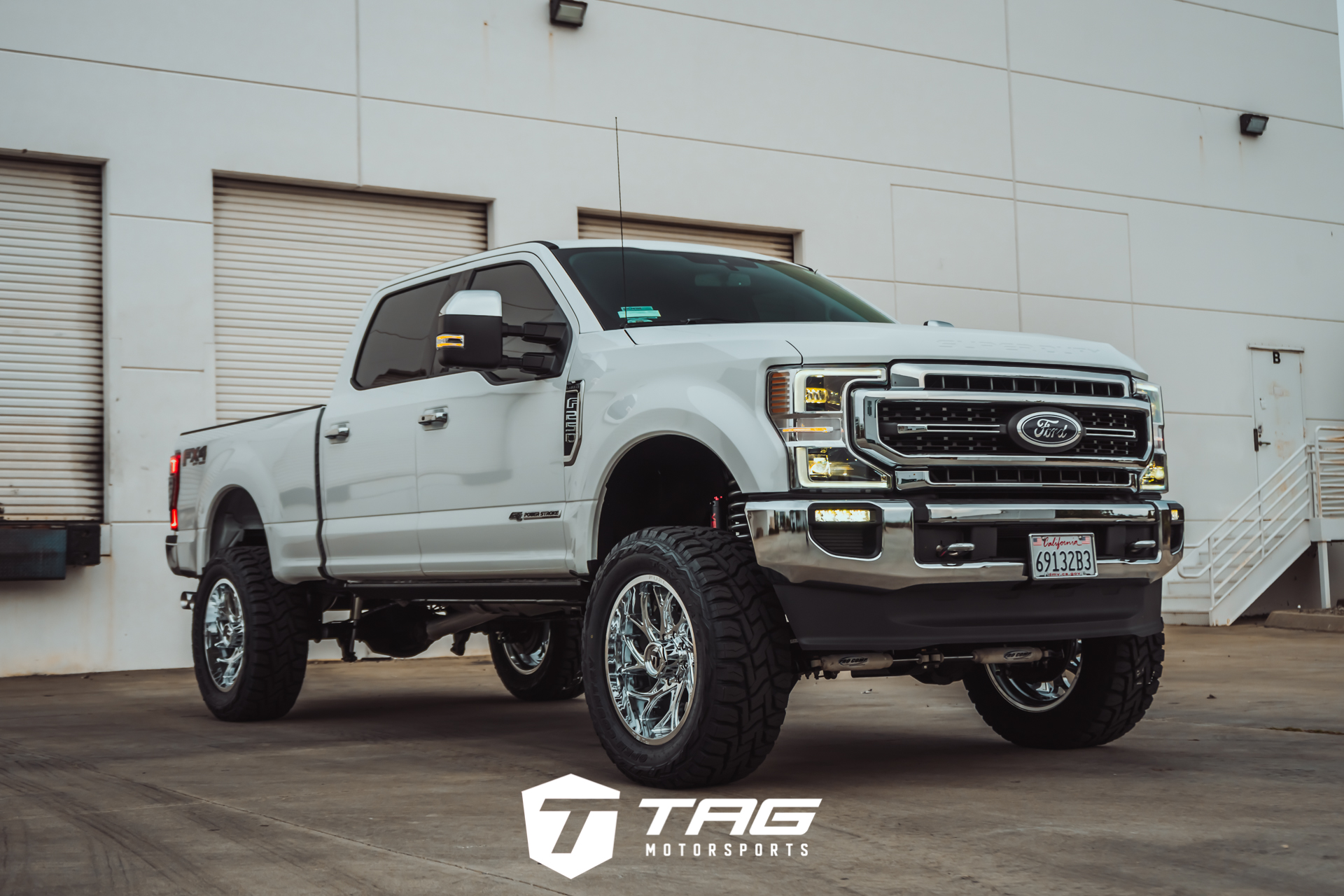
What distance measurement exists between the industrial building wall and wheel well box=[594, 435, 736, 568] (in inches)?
300

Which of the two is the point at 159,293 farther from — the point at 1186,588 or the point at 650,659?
the point at 1186,588

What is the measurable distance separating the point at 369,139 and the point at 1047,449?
9588mm

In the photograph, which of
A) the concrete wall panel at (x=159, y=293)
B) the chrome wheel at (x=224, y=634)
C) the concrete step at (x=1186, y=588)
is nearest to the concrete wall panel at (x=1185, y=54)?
the concrete step at (x=1186, y=588)

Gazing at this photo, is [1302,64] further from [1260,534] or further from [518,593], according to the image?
[518,593]

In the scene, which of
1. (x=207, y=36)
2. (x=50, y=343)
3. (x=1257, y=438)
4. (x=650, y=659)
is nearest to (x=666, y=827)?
(x=650, y=659)

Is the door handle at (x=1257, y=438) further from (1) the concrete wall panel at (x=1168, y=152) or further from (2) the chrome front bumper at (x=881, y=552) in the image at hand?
(2) the chrome front bumper at (x=881, y=552)

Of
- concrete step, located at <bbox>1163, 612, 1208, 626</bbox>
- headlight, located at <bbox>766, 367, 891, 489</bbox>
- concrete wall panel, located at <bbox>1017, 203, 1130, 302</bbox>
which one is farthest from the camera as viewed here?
concrete wall panel, located at <bbox>1017, 203, 1130, 302</bbox>

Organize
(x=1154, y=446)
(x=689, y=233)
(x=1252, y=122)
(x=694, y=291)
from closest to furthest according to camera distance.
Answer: (x=1154, y=446) → (x=694, y=291) → (x=689, y=233) → (x=1252, y=122)

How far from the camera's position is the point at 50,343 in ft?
39.1

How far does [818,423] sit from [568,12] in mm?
10288

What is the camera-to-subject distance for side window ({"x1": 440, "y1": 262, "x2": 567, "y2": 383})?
6.15m

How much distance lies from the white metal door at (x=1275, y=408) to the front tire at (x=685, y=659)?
15.1 m

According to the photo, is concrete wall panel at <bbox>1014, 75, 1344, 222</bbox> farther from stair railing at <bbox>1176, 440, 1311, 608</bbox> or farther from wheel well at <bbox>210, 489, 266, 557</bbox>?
wheel well at <bbox>210, 489, 266, 557</bbox>

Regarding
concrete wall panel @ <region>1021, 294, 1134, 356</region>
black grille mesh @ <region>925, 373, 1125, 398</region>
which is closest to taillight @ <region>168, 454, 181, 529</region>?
black grille mesh @ <region>925, 373, 1125, 398</region>
